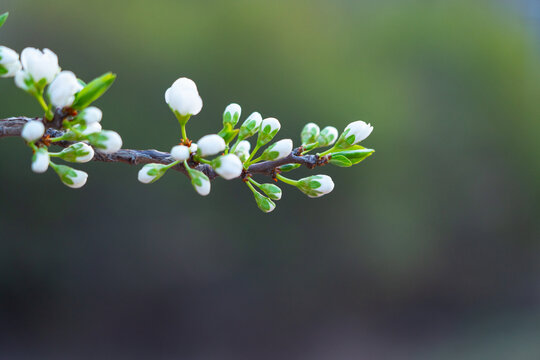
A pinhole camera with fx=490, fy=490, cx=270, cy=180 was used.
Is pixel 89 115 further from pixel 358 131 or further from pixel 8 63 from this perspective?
pixel 358 131

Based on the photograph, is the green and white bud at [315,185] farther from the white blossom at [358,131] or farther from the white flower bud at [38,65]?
the white flower bud at [38,65]

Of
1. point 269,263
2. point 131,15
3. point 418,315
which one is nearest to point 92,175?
point 131,15

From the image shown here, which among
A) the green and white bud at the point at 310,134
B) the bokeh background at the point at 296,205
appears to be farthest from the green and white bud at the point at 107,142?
the bokeh background at the point at 296,205

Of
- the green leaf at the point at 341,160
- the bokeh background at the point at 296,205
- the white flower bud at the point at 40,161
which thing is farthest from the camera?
the bokeh background at the point at 296,205

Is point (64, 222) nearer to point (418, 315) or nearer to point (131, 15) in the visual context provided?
point (131, 15)

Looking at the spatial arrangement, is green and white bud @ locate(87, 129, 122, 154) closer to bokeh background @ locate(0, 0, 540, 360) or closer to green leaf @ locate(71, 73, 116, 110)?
green leaf @ locate(71, 73, 116, 110)

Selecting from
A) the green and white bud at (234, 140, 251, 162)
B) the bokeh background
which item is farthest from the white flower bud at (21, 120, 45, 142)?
the bokeh background

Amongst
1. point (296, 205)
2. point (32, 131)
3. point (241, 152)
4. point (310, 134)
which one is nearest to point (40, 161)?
point (32, 131)

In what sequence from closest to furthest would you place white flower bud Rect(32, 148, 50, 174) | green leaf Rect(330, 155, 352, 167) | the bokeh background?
white flower bud Rect(32, 148, 50, 174) < green leaf Rect(330, 155, 352, 167) < the bokeh background
